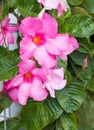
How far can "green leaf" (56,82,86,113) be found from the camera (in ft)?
2.72

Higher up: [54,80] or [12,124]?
[54,80]

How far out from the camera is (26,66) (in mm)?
692

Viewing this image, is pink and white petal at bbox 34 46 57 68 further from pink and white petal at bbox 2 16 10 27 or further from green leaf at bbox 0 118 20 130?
green leaf at bbox 0 118 20 130

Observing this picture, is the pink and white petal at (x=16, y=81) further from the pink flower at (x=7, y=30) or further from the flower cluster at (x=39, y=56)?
the pink flower at (x=7, y=30)

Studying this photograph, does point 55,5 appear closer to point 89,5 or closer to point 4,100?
point 89,5

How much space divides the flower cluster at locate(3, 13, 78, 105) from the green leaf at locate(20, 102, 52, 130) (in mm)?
49

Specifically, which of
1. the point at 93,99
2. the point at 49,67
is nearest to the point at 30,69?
the point at 49,67

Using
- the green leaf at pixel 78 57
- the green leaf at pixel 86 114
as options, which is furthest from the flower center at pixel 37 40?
the green leaf at pixel 86 114

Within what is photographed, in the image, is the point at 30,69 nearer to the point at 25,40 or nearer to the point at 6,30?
the point at 25,40

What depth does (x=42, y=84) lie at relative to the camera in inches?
28.7

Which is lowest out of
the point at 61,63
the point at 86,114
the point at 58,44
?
the point at 86,114

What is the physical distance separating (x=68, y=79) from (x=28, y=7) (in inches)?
8.7

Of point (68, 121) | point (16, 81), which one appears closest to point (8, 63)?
point (16, 81)

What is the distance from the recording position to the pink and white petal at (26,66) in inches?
26.9
